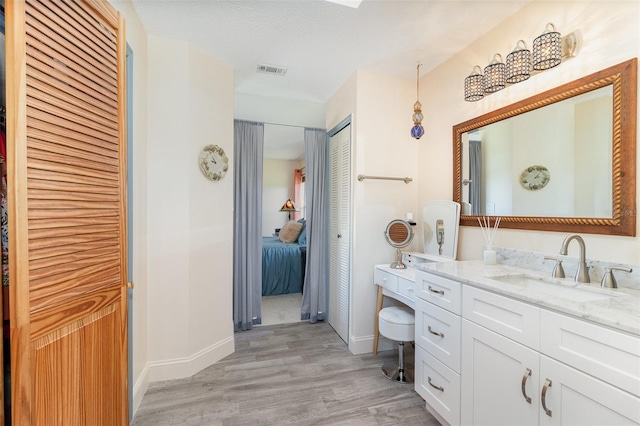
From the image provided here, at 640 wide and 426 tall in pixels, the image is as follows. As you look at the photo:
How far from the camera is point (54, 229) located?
2.96 ft

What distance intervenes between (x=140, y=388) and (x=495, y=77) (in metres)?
3.21

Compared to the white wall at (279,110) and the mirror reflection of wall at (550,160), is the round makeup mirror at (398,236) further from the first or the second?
the white wall at (279,110)

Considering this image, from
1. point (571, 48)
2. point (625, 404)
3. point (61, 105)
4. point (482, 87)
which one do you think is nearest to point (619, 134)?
point (571, 48)

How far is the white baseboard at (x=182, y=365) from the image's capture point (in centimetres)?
212

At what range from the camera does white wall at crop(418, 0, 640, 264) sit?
1332 mm

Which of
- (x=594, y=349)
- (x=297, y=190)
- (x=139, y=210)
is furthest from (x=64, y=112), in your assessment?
(x=297, y=190)

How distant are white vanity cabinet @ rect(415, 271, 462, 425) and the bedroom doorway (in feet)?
6.06

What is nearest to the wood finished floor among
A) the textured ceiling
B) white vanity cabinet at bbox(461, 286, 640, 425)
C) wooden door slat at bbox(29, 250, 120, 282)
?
white vanity cabinet at bbox(461, 286, 640, 425)

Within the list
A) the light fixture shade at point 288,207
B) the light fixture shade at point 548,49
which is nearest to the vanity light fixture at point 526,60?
the light fixture shade at point 548,49

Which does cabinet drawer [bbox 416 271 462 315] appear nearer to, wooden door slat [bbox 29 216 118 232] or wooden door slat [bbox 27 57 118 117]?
wooden door slat [bbox 29 216 118 232]

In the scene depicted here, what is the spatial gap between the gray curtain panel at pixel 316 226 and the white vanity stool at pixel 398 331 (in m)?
1.13

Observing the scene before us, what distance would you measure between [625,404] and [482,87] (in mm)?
1793

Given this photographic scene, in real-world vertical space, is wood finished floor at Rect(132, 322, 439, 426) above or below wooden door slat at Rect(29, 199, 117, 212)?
below

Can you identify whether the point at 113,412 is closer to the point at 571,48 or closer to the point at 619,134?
the point at 619,134
